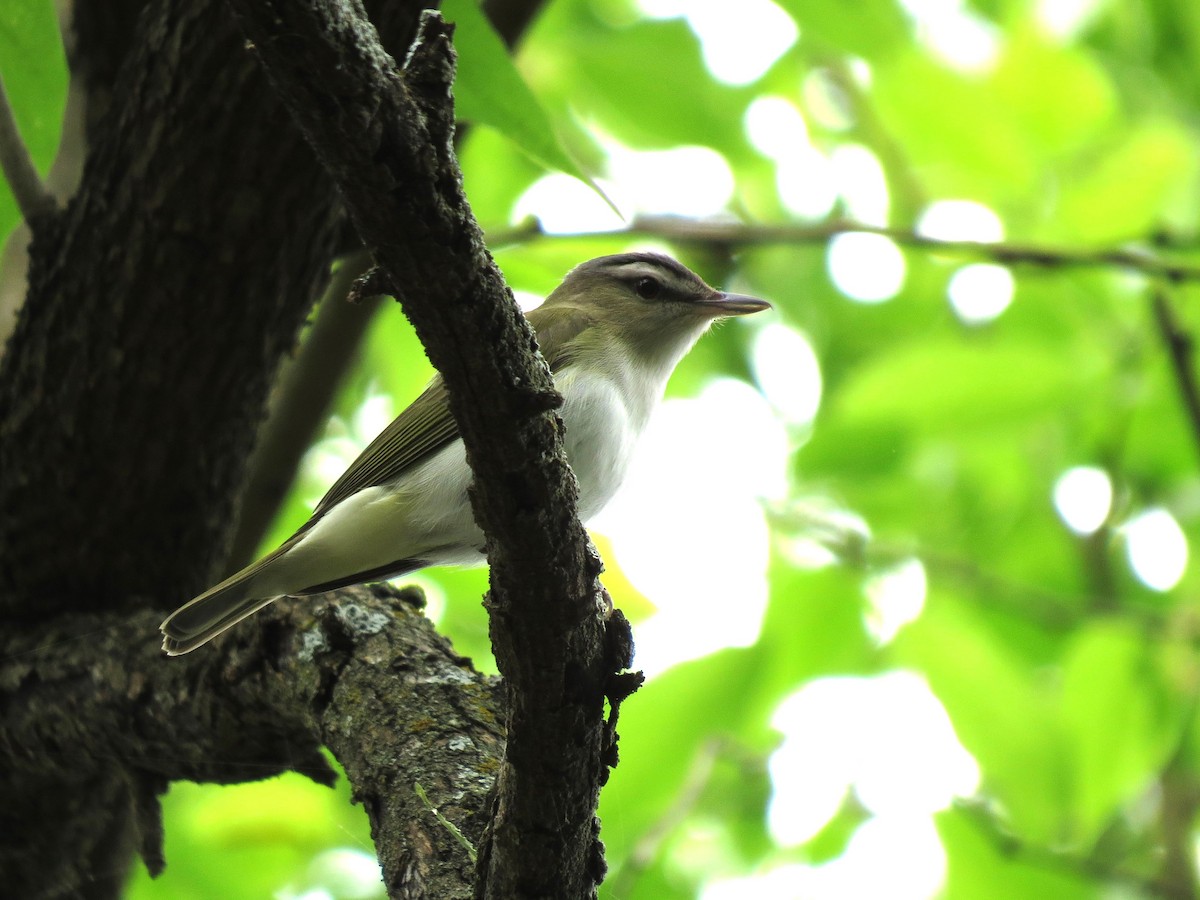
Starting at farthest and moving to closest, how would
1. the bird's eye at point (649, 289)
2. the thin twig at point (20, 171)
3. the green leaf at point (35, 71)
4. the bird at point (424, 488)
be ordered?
the bird's eye at point (649, 289) → the bird at point (424, 488) → the thin twig at point (20, 171) → the green leaf at point (35, 71)

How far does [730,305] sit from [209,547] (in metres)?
2.02

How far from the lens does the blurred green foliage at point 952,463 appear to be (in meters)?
3.48

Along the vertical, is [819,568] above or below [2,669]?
above

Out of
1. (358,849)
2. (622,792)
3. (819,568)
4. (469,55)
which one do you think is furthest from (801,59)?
(358,849)

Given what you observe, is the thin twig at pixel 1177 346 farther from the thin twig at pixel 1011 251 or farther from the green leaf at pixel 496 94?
the green leaf at pixel 496 94

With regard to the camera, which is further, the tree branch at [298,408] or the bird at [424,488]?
the tree branch at [298,408]

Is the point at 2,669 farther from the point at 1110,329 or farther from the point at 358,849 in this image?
the point at 1110,329

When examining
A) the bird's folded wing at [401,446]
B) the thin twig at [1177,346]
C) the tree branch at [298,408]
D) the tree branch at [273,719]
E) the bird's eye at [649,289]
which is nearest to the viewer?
the tree branch at [273,719]

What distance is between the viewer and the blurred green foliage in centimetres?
348

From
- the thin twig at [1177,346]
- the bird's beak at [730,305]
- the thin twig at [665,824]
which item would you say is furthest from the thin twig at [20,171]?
the thin twig at [1177,346]

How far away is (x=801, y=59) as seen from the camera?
199 inches

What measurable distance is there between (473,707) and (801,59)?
3.57m

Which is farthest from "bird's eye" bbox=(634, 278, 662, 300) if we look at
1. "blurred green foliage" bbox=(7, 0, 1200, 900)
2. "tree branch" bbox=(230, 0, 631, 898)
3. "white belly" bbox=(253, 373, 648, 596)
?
"tree branch" bbox=(230, 0, 631, 898)

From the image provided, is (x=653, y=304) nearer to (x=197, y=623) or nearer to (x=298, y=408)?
(x=298, y=408)
